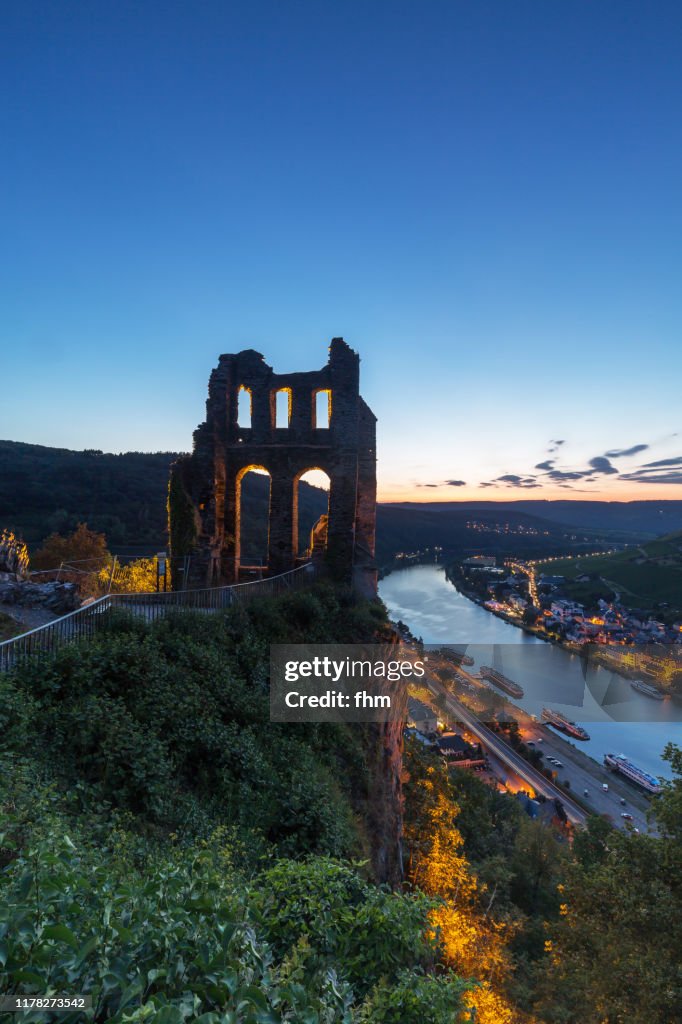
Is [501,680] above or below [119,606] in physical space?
below

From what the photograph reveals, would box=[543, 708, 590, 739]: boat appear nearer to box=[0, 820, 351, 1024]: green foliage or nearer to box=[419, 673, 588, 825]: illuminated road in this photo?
box=[419, 673, 588, 825]: illuminated road

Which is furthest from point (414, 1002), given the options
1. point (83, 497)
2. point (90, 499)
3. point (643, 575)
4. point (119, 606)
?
point (643, 575)

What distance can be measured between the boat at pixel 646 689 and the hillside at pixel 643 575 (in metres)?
10.1

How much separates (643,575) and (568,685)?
41.2 meters

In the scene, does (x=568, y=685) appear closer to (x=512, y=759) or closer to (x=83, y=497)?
(x=512, y=759)

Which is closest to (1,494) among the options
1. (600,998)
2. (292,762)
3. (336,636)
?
(336,636)

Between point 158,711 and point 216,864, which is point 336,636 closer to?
→ point 158,711

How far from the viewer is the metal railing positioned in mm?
6855

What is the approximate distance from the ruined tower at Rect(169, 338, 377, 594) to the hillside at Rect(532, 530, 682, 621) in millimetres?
63107

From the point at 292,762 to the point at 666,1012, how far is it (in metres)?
8.34

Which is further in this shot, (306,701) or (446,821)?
(446,821)

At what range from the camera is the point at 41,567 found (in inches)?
1011

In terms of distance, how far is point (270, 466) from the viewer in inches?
691

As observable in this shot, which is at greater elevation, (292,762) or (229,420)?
(229,420)
